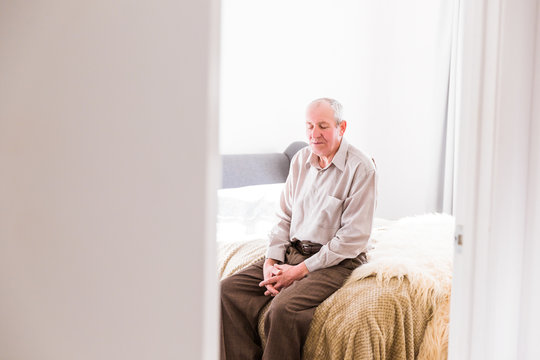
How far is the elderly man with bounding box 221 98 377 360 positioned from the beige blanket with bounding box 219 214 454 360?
7 cm

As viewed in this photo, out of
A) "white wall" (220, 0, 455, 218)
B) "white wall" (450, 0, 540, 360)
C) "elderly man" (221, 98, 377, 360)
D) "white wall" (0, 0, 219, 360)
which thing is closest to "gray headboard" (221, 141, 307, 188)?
"white wall" (220, 0, 455, 218)

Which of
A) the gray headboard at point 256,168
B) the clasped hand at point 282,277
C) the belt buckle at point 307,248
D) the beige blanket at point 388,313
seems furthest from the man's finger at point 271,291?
the gray headboard at point 256,168

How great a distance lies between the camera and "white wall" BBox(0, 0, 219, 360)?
606mm

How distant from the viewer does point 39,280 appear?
0.63m

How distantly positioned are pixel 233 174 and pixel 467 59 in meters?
2.38

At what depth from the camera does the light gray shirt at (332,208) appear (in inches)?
88.7

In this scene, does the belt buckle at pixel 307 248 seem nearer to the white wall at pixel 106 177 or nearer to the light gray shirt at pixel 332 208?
the light gray shirt at pixel 332 208

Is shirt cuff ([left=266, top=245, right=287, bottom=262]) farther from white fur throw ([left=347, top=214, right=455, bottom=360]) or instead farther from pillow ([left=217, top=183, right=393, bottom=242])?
pillow ([left=217, top=183, right=393, bottom=242])

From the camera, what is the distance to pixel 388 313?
2037mm

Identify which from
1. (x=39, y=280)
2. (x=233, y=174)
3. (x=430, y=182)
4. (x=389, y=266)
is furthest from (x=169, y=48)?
(x=430, y=182)

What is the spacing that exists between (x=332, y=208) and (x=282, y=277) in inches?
14.7

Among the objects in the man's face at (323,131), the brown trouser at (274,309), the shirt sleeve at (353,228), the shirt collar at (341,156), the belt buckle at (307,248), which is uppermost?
the man's face at (323,131)

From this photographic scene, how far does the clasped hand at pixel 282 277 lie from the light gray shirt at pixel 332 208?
42 mm

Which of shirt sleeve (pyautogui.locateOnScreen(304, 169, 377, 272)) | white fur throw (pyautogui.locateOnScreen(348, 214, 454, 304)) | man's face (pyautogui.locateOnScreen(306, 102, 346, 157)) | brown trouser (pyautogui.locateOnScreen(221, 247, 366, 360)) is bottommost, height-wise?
brown trouser (pyautogui.locateOnScreen(221, 247, 366, 360))
